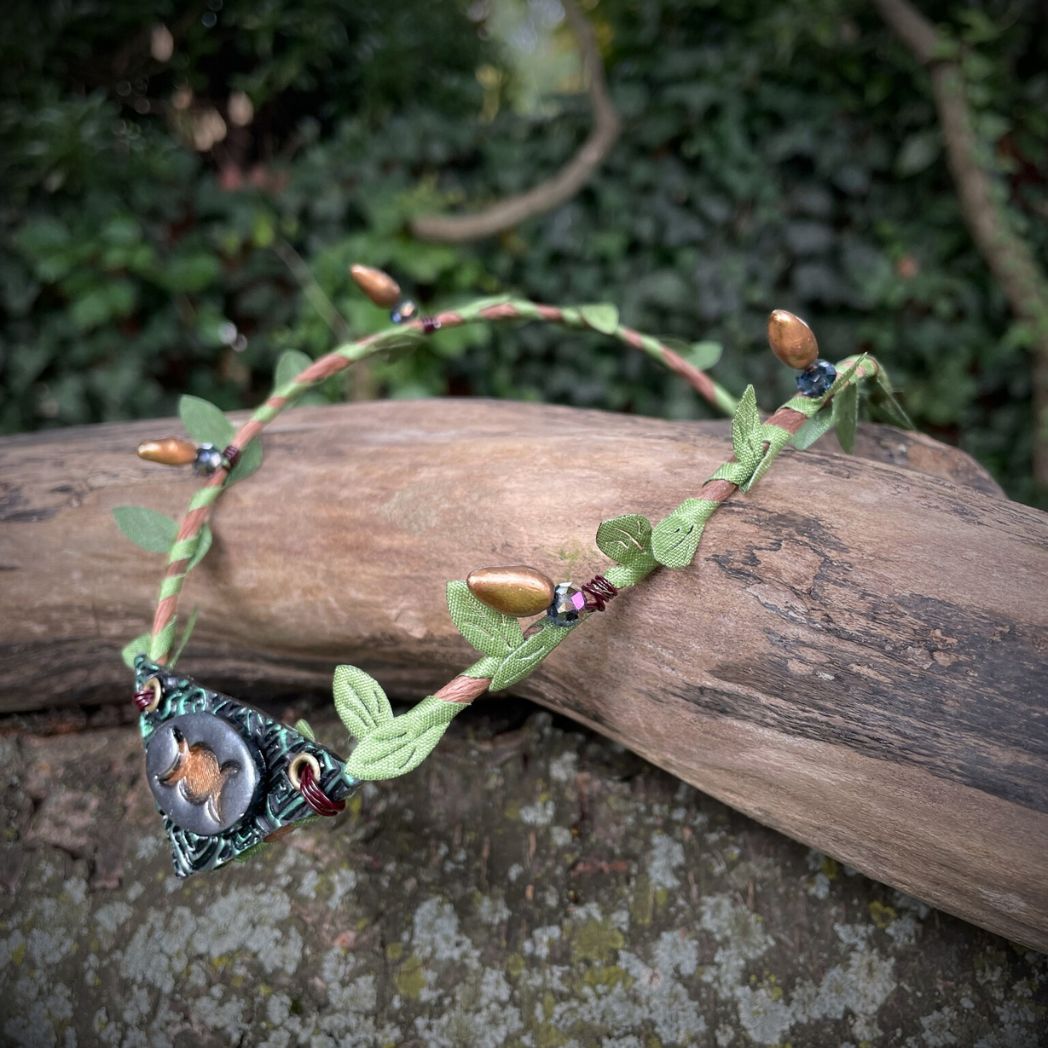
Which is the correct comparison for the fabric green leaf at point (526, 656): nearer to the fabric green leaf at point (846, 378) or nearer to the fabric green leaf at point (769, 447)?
the fabric green leaf at point (769, 447)

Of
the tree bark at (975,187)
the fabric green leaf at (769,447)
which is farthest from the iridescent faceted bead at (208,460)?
the tree bark at (975,187)

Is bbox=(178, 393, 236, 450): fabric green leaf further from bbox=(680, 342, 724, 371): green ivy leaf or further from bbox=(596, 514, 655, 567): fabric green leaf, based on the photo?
bbox=(680, 342, 724, 371): green ivy leaf

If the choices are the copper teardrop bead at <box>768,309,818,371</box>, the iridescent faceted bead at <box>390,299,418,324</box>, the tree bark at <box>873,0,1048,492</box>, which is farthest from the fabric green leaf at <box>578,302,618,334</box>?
the tree bark at <box>873,0,1048,492</box>

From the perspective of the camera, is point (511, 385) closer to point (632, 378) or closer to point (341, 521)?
point (632, 378)

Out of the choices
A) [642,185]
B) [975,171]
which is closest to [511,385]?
[642,185]

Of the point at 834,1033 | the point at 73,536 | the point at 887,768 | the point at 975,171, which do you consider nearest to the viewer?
the point at 887,768

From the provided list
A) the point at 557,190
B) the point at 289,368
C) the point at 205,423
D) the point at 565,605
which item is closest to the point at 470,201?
the point at 557,190
